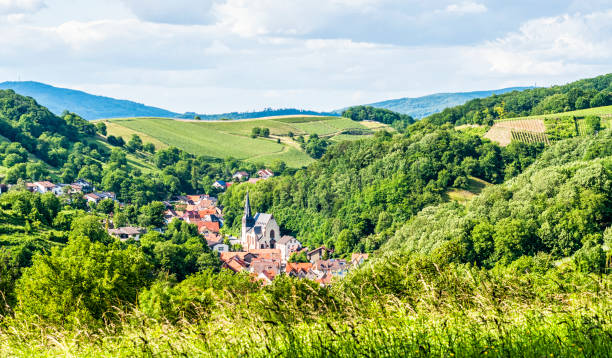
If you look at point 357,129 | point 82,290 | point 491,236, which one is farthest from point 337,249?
point 357,129

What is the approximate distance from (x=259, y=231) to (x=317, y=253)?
1845 centimetres

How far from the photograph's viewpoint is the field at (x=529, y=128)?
3209 inches

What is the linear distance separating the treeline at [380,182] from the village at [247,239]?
12.2 ft

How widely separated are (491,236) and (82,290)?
27.7 m

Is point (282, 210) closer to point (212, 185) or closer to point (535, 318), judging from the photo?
point (212, 185)

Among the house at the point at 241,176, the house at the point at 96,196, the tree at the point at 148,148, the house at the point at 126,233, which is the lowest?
the house at the point at 241,176

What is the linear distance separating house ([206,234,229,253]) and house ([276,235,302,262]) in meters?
8.04

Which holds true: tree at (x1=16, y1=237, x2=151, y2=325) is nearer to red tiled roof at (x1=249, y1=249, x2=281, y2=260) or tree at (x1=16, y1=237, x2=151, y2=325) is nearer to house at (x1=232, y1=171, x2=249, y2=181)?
red tiled roof at (x1=249, y1=249, x2=281, y2=260)

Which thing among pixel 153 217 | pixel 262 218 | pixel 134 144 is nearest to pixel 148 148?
pixel 134 144

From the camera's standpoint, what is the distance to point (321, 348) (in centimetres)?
663

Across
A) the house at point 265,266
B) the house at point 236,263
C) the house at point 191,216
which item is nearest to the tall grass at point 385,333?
the house at point 265,266

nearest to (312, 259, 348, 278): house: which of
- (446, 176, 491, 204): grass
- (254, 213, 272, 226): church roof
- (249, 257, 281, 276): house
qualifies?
(249, 257, 281, 276): house

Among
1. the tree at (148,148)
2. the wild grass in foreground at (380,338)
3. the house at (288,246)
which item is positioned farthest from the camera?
the tree at (148,148)

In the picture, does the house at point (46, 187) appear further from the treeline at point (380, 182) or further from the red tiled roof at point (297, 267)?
the red tiled roof at point (297, 267)
